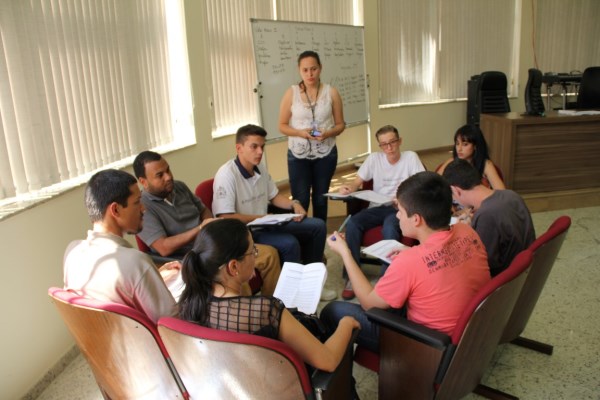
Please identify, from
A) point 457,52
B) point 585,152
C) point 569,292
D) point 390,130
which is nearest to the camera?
point 569,292

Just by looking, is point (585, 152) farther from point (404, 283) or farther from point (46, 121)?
point (46, 121)

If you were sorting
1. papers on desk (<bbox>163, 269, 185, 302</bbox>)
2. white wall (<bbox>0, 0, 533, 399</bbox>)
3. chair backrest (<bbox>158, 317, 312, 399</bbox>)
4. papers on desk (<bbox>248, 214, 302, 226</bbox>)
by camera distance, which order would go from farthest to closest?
1. papers on desk (<bbox>248, 214, 302, 226</bbox>)
2. white wall (<bbox>0, 0, 533, 399</bbox>)
3. papers on desk (<bbox>163, 269, 185, 302</bbox>)
4. chair backrest (<bbox>158, 317, 312, 399</bbox>)

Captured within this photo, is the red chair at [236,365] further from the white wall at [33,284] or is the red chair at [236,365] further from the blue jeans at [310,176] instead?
the blue jeans at [310,176]

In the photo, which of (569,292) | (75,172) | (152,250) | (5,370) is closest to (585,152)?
(569,292)

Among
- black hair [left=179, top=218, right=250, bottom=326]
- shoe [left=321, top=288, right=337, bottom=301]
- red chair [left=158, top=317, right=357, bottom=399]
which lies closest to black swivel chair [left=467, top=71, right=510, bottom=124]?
shoe [left=321, top=288, right=337, bottom=301]

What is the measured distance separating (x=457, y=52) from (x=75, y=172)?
6237mm

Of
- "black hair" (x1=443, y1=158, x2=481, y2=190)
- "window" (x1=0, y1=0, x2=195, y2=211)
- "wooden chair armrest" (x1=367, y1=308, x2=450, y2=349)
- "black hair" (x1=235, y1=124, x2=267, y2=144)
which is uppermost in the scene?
"window" (x1=0, y1=0, x2=195, y2=211)

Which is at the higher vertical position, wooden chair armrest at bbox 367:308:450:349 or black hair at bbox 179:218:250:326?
black hair at bbox 179:218:250:326

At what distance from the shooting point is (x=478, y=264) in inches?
59.6

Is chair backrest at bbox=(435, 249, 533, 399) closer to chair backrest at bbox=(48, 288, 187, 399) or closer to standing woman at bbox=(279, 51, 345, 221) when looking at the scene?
chair backrest at bbox=(48, 288, 187, 399)

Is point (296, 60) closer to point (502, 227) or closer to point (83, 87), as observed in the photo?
point (83, 87)

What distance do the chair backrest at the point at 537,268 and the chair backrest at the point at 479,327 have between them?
5.6 inches

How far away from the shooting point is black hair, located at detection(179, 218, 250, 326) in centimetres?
124

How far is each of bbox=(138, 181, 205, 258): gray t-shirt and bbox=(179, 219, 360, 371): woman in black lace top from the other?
3.36 ft
